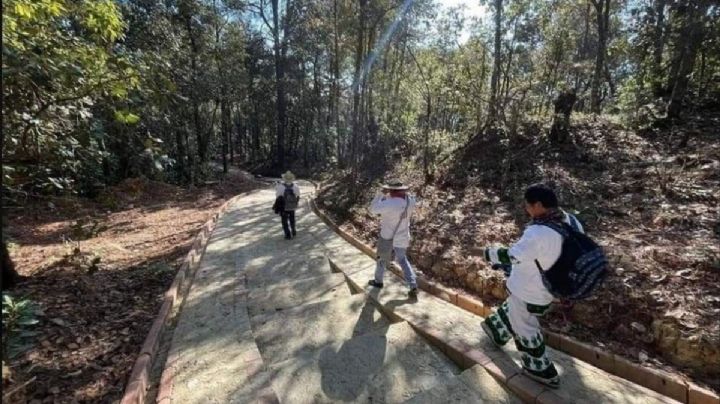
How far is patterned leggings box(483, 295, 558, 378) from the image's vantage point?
312 cm

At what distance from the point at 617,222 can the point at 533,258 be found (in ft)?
11.1

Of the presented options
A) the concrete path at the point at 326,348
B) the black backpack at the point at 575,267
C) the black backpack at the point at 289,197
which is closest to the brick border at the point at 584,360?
the concrete path at the point at 326,348

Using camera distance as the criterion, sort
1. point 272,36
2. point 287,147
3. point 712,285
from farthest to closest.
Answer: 1. point 287,147
2. point 272,36
3. point 712,285

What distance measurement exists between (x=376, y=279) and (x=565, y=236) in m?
2.97

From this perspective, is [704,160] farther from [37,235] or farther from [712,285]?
[37,235]

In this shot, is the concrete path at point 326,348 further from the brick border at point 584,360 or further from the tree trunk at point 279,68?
the tree trunk at point 279,68

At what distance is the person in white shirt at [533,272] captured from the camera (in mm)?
3023

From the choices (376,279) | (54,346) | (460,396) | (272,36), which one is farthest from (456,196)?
(272,36)

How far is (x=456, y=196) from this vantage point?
8.88 m

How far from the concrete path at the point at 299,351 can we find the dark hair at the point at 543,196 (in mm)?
1516

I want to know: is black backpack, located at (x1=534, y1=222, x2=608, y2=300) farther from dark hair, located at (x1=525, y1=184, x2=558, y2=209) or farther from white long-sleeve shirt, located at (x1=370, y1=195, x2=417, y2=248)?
white long-sleeve shirt, located at (x1=370, y1=195, x2=417, y2=248)

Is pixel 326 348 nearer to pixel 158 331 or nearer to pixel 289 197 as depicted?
pixel 158 331

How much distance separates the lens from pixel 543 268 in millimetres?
3053

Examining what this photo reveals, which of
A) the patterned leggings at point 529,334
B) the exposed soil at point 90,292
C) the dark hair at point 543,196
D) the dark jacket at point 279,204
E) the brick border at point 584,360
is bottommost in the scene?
the exposed soil at point 90,292
